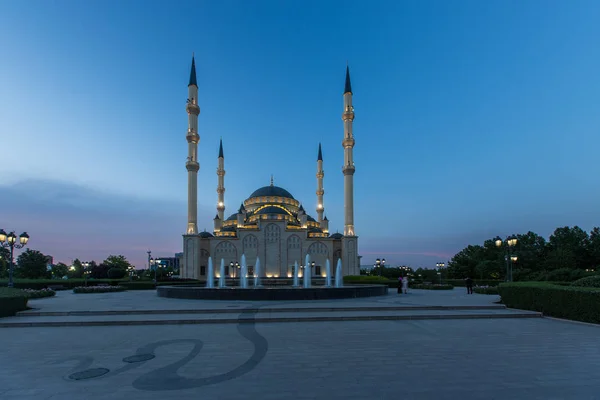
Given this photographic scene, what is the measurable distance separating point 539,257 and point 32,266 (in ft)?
205

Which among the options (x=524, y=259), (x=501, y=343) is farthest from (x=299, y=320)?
(x=524, y=259)

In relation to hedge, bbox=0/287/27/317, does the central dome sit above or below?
above

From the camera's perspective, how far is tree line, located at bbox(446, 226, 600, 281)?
133 ft

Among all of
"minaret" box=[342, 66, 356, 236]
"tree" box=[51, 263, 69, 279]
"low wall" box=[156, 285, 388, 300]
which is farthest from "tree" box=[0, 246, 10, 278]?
"minaret" box=[342, 66, 356, 236]

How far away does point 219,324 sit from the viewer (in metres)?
10.3

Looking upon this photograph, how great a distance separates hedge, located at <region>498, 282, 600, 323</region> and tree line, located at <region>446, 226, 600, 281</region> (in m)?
27.6

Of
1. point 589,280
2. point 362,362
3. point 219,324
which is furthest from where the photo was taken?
point 589,280

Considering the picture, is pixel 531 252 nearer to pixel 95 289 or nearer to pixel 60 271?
pixel 95 289

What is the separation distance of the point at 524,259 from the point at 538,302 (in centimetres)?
3933

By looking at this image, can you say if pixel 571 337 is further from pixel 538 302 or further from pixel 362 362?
pixel 362 362

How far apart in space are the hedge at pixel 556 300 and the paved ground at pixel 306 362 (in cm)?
113

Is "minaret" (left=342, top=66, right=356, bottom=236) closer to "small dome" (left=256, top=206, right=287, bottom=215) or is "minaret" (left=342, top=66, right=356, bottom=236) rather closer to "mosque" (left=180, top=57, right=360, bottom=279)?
"mosque" (left=180, top=57, right=360, bottom=279)

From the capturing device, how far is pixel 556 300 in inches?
448

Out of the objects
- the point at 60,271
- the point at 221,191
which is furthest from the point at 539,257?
the point at 60,271
